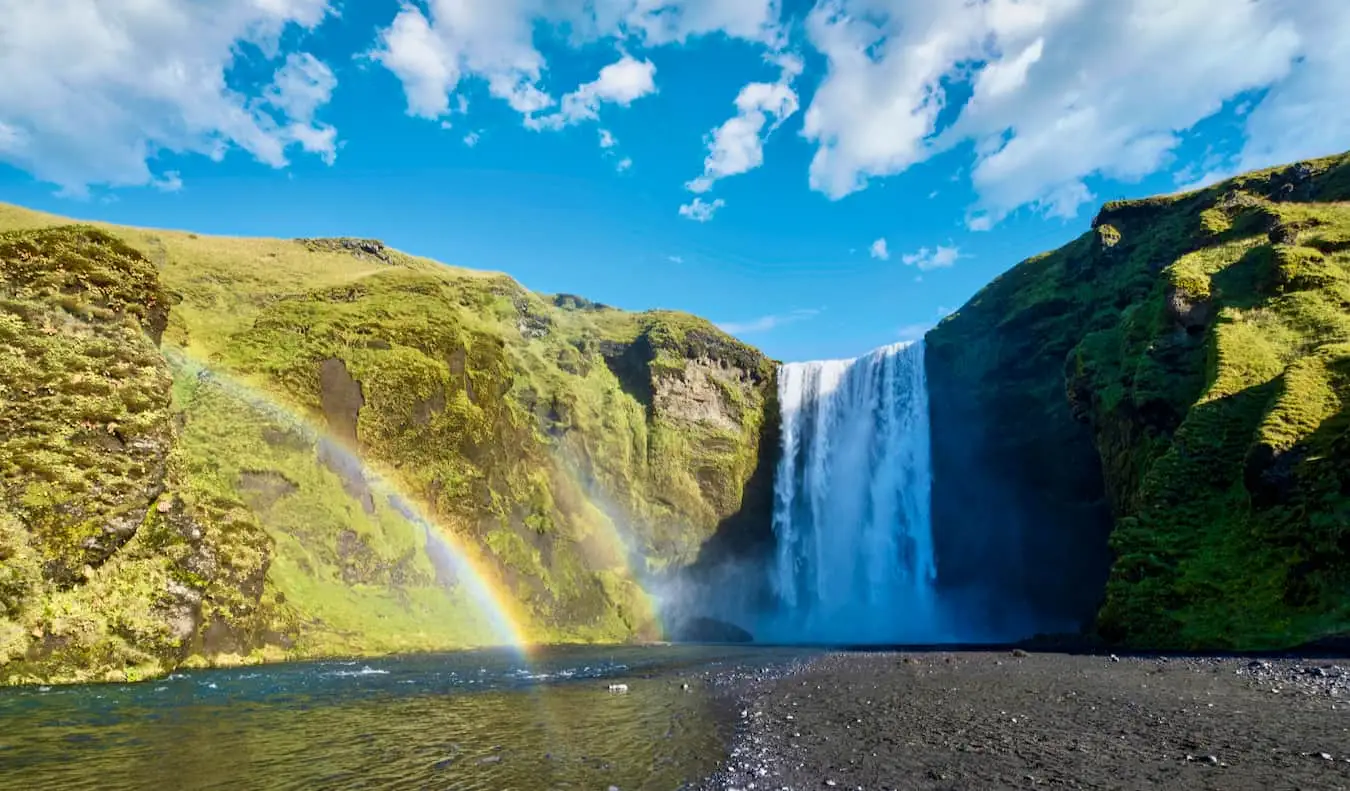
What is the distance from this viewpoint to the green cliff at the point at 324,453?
84.6ft

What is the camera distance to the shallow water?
1116 centimetres

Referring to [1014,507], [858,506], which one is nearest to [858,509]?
[858,506]

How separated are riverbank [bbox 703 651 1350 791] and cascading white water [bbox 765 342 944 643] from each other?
41.8 m

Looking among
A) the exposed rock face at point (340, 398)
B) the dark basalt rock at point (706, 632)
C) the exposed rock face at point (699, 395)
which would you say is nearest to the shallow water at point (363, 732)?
the exposed rock face at point (340, 398)

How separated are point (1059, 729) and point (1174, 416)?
103 ft

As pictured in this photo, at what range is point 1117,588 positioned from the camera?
98.5 feet

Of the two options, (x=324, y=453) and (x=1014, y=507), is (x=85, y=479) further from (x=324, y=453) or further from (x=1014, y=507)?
(x=1014, y=507)

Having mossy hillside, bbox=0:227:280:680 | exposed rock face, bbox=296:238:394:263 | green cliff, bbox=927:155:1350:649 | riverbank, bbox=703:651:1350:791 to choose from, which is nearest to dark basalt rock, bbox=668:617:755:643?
green cliff, bbox=927:155:1350:649

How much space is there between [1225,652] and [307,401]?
52088mm

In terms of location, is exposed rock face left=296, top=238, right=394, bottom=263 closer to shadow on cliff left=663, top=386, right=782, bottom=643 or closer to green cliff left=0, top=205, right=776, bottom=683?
green cliff left=0, top=205, right=776, bottom=683

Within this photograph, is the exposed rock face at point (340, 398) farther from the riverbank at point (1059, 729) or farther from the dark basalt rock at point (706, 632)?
the riverbank at point (1059, 729)

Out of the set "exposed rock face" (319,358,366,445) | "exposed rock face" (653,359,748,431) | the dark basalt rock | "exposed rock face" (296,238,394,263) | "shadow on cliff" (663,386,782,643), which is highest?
"exposed rock face" (296,238,394,263)

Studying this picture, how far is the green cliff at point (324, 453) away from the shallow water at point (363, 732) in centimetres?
569

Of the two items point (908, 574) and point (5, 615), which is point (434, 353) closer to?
point (5, 615)
